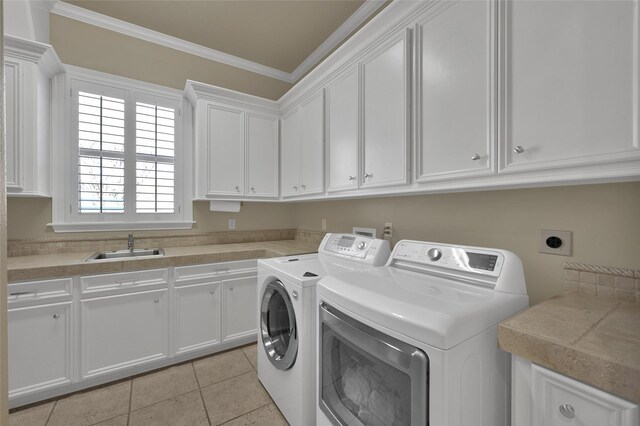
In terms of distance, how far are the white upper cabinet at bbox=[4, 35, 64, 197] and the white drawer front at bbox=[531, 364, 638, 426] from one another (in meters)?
3.12

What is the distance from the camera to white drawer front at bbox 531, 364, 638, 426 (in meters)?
0.66

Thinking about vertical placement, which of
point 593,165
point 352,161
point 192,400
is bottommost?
point 192,400

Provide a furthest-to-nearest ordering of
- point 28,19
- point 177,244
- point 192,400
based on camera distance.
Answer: point 177,244, point 28,19, point 192,400

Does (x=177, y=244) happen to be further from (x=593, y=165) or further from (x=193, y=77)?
(x=593, y=165)

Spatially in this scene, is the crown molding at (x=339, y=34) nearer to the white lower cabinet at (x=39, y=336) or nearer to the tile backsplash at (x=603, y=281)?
the tile backsplash at (x=603, y=281)

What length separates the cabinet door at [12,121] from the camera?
1.91m

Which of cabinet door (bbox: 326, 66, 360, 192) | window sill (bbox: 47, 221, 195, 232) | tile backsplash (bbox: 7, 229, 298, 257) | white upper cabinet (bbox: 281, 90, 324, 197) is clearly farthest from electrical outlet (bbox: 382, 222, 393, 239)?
window sill (bbox: 47, 221, 195, 232)

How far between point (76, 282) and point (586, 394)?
271 centimetres

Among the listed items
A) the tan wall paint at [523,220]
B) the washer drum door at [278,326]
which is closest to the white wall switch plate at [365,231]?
the tan wall paint at [523,220]

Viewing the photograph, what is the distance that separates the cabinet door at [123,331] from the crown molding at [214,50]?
248 cm

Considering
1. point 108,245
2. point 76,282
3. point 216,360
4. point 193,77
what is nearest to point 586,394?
point 216,360

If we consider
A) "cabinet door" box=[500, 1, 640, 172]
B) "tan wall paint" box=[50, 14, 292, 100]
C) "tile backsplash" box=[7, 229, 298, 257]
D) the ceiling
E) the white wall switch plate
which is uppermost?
the ceiling

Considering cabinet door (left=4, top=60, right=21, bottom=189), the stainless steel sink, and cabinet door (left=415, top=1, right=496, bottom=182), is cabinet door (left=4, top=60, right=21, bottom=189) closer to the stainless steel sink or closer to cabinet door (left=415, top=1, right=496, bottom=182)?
the stainless steel sink

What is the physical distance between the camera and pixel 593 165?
0.91 meters
